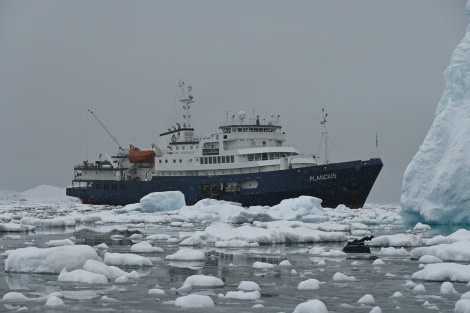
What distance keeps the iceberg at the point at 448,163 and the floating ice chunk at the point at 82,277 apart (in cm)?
2090

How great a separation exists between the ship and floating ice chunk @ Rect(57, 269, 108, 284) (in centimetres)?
3688

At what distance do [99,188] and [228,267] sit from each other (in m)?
51.7

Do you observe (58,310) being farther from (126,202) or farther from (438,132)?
(126,202)

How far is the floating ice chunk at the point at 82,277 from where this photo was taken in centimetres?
1311

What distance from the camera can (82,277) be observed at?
1323cm

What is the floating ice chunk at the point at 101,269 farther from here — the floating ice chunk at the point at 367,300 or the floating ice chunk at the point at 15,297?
the floating ice chunk at the point at 367,300

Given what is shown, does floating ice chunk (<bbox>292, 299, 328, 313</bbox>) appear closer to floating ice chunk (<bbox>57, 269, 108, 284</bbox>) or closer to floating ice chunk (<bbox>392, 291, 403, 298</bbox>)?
floating ice chunk (<bbox>392, 291, 403, 298</bbox>)

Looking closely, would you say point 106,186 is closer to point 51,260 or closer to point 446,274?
point 51,260

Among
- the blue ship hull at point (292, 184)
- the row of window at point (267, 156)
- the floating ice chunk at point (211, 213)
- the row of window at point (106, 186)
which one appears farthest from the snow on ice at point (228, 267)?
the row of window at point (106, 186)

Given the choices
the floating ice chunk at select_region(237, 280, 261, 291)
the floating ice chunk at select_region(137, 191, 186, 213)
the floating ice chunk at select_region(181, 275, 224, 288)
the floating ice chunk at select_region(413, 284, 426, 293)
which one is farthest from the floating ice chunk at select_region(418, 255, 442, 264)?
the floating ice chunk at select_region(137, 191, 186, 213)

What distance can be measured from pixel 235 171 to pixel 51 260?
4089 cm

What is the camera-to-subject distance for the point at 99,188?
217 ft

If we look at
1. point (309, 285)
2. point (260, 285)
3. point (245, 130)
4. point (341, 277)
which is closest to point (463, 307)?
point (309, 285)

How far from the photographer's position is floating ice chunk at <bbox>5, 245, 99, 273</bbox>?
46.7 ft
